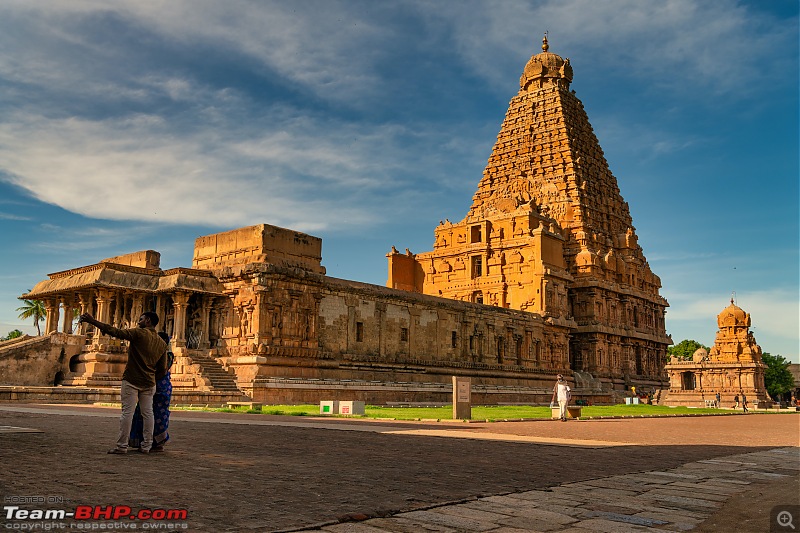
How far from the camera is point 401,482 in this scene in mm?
8656

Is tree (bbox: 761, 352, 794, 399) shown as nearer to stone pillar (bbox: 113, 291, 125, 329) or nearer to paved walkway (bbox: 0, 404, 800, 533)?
stone pillar (bbox: 113, 291, 125, 329)

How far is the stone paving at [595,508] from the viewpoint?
6.25 m

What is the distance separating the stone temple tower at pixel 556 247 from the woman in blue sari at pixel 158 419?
170ft

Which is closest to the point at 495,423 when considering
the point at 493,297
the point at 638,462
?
the point at 638,462

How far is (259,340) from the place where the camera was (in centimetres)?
3669

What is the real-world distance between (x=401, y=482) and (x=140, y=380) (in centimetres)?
447

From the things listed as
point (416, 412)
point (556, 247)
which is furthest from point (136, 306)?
point (556, 247)

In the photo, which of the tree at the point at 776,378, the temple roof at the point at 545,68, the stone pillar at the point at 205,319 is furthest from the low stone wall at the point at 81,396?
the tree at the point at 776,378

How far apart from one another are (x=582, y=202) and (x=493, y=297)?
14.8m

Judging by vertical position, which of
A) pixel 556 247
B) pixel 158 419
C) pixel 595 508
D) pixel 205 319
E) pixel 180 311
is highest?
pixel 556 247

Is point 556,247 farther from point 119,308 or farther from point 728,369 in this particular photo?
point 119,308

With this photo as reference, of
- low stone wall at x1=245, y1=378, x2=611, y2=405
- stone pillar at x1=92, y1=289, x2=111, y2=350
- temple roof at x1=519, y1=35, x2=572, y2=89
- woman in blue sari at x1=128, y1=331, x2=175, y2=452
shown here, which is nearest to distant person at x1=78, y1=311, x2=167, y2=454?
woman in blue sari at x1=128, y1=331, x2=175, y2=452

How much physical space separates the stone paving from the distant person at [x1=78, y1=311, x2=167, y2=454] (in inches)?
214

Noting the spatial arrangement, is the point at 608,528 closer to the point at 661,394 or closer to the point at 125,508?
the point at 125,508
